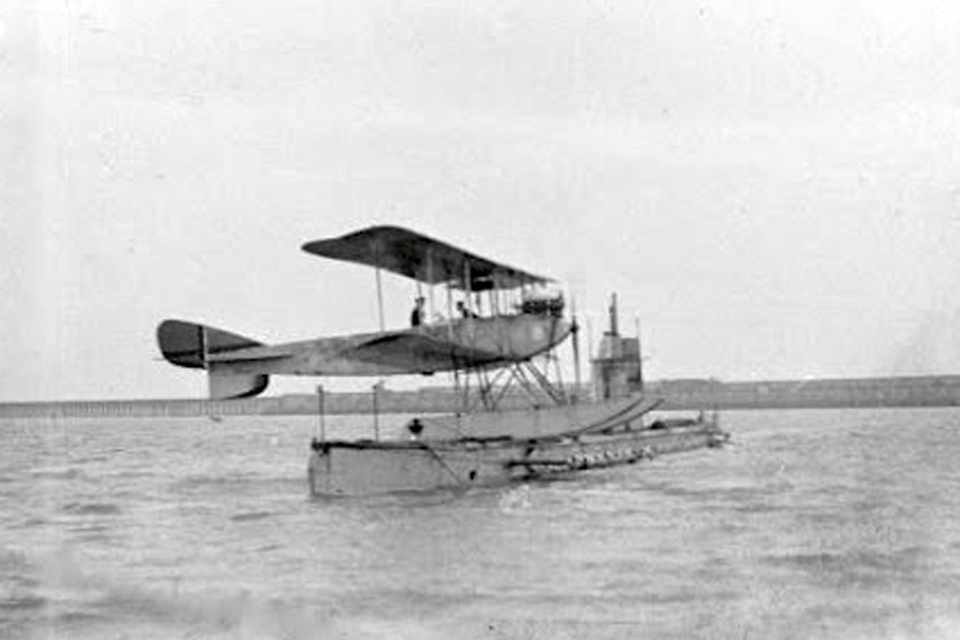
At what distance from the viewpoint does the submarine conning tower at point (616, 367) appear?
130 ft

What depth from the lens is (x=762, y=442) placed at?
162ft

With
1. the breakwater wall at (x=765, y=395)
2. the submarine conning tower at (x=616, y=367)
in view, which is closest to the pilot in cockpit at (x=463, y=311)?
the submarine conning tower at (x=616, y=367)

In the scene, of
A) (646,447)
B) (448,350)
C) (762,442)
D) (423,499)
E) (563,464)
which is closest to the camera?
(423,499)

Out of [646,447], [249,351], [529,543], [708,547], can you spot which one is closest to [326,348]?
[249,351]

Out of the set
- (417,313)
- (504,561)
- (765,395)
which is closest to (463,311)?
(417,313)

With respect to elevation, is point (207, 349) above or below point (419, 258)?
below

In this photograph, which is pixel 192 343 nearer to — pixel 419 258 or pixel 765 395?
pixel 419 258

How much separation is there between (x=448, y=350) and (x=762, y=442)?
29234 mm

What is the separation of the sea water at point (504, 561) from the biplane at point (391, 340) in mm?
2626

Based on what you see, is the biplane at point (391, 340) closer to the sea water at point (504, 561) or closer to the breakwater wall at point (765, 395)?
the sea water at point (504, 561)

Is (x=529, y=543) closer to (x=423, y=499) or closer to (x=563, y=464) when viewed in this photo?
(x=423, y=499)

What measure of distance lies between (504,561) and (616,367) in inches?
1017

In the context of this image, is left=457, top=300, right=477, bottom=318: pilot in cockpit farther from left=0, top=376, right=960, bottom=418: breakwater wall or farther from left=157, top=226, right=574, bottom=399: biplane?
left=0, top=376, right=960, bottom=418: breakwater wall

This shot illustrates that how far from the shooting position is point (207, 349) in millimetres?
22547
